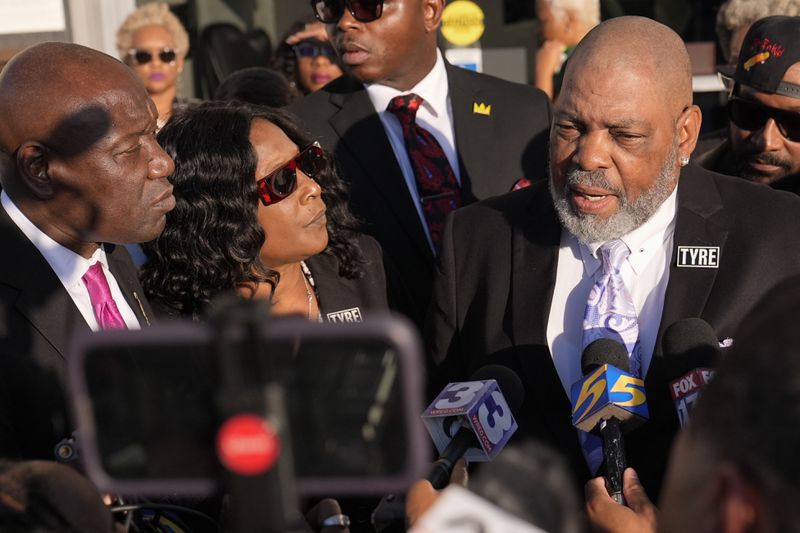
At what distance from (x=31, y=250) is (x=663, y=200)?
1872 mm

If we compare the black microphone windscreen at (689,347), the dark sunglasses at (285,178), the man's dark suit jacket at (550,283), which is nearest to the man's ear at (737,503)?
the black microphone windscreen at (689,347)

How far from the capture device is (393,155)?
15.0 ft

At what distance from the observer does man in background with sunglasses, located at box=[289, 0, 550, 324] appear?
4469 millimetres

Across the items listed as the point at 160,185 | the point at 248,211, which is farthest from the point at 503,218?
the point at 160,185

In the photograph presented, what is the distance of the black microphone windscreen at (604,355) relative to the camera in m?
2.73

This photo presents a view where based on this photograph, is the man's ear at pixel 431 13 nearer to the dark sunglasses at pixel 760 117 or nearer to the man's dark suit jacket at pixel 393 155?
the man's dark suit jacket at pixel 393 155

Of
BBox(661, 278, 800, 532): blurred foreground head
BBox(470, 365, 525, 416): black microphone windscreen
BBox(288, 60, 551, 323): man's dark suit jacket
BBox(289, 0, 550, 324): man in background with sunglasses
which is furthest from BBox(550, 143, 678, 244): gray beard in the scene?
BBox(661, 278, 800, 532): blurred foreground head

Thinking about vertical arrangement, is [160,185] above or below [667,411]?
above

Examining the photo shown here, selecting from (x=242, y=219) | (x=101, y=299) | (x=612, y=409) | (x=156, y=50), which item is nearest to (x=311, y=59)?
(x=156, y=50)

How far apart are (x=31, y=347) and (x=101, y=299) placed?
342 millimetres

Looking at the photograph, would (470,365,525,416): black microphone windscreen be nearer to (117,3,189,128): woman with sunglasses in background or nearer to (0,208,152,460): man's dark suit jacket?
(0,208,152,460): man's dark suit jacket

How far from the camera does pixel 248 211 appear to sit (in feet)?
11.7

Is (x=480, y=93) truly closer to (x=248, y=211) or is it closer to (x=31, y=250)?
(x=248, y=211)

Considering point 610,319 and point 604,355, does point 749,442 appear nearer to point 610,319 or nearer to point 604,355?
point 604,355
